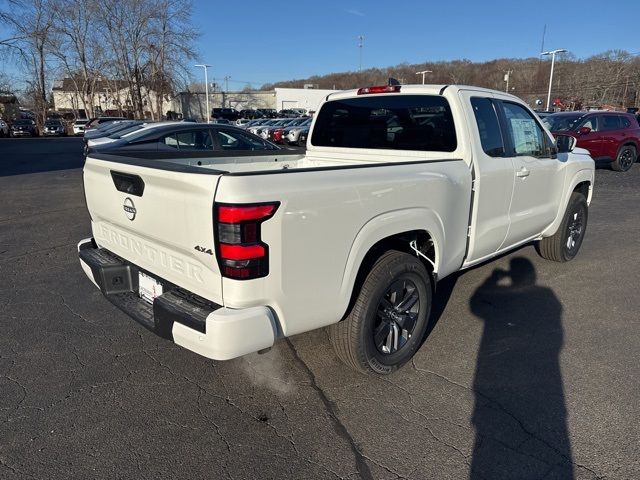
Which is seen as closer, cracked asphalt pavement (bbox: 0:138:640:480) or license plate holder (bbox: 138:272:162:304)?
cracked asphalt pavement (bbox: 0:138:640:480)

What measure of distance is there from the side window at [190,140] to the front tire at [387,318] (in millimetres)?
8071

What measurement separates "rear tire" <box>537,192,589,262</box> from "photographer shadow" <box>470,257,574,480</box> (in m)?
0.87

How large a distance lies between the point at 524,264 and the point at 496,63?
10094 centimetres

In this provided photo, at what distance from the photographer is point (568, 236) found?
5602mm

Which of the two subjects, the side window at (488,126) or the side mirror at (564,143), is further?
the side mirror at (564,143)

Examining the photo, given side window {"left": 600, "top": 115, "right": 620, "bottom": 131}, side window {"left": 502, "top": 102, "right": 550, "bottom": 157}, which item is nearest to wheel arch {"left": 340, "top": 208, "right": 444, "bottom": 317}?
side window {"left": 502, "top": 102, "right": 550, "bottom": 157}

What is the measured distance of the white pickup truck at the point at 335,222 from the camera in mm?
2297

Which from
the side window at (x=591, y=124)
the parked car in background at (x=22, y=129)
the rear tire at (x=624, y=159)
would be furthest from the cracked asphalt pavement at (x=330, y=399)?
the parked car in background at (x=22, y=129)

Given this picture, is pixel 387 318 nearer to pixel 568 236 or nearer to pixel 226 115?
pixel 568 236

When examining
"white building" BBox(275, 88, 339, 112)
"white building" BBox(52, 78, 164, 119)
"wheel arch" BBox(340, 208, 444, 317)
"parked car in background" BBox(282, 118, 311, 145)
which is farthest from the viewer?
"white building" BBox(275, 88, 339, 112)

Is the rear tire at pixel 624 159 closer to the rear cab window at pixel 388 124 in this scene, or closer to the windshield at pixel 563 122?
the windshield at pixel 563 122

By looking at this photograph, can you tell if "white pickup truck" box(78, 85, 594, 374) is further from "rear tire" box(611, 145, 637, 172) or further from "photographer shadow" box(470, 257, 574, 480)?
"rear tire" box(611, 145, 637, 172)

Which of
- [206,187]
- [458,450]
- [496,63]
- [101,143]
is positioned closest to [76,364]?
[206,187]

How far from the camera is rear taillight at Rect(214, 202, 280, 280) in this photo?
86.0 inches
